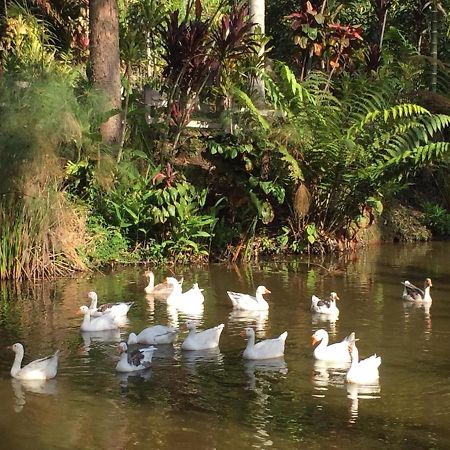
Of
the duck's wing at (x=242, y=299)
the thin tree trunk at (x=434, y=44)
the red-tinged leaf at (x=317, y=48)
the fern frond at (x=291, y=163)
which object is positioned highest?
the thin tree trunk at (x=434, y=44)

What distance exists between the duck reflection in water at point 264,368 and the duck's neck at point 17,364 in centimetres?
232

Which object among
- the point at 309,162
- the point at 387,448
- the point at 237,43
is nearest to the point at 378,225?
the point at 309,162

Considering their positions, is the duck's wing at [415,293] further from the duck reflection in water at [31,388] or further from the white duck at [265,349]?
the duck reflection in water at [31,388]

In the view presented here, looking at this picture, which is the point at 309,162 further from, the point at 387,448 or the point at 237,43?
the point at 387,448

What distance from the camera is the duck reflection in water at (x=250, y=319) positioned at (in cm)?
1184

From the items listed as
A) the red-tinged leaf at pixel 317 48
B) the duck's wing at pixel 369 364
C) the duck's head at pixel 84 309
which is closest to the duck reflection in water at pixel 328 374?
the duck's wing at pixel 369 364

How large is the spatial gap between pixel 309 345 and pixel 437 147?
7574mm

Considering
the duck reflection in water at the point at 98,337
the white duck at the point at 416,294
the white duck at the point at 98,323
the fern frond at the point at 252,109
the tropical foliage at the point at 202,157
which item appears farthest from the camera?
the fern frond at the point at 252,109

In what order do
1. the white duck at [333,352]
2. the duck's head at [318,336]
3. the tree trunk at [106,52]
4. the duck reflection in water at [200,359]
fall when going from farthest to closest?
the tree trunk at [106,52], the duck's head at [318,336], the white duck at [333,352], the duck reflection in water at [200,359]

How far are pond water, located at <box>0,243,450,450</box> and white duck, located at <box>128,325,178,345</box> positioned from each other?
4.9 inches

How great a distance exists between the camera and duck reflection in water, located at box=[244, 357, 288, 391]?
9484 millimetres

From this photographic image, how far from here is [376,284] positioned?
584 inches

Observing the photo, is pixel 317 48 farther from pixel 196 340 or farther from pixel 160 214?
pixel 196 340

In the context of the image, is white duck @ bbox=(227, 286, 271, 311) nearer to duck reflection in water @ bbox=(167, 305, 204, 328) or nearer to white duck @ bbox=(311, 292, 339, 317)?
duck reflection in water @ bbox=(167, 305, 204, 328)
